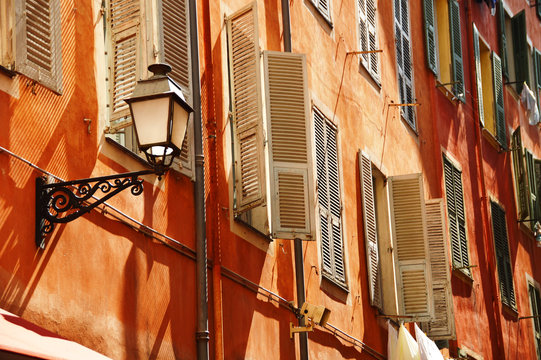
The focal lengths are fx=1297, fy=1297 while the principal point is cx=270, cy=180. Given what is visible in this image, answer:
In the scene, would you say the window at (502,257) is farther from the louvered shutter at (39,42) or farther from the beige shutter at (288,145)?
the louvered shutter at (39,42)

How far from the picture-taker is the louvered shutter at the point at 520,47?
83.5ft

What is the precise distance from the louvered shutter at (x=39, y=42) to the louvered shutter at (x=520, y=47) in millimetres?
18126

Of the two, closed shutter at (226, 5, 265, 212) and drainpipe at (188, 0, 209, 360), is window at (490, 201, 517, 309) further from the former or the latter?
drainpipe at (188, 0, 209, 360)

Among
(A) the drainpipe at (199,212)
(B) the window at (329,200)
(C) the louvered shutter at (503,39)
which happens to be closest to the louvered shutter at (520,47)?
(C) the louvered shutter at (503,39)

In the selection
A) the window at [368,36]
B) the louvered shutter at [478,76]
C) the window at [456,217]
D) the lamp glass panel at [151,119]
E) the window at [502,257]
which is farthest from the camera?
the louvered shutter at [478,76]

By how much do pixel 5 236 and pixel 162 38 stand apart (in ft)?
8.53

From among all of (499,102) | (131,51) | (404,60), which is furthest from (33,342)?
(499,102)

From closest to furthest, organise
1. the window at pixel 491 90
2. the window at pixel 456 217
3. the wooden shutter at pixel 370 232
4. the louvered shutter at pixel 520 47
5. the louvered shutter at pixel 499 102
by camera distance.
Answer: the wooden shutter at pixel 370 232, the window at pixel 456 217, the window at pixel 491 90, the louvered shutter at pixel 499 102, the louvered shutter at pixel 520 47

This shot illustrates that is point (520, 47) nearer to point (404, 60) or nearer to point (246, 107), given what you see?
A: point (404, 60)

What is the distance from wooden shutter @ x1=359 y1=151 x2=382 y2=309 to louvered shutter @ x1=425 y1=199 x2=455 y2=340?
1527mm

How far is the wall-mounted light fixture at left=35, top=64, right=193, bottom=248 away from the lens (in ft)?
24.6

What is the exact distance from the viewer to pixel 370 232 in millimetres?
14648

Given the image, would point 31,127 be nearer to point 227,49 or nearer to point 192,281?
point 192,281

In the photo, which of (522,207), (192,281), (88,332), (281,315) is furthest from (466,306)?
(88,332)
